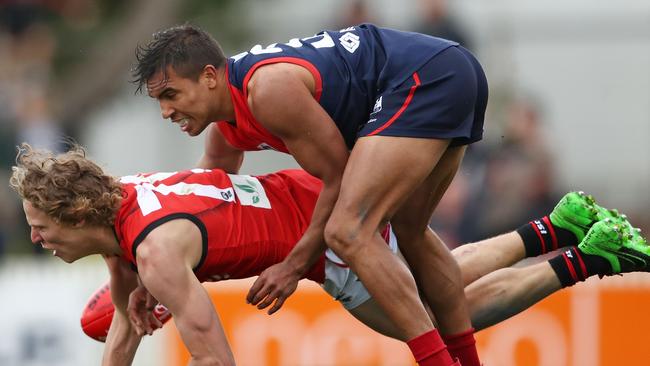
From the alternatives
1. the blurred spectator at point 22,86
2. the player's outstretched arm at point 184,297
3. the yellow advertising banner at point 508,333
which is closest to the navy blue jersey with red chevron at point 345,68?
the player's outstretched arm at point 184,297

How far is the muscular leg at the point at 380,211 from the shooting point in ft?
18.2

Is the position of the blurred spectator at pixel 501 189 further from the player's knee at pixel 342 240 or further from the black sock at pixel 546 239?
the player's knee at pixel 342 240

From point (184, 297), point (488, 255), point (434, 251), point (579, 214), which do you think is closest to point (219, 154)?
point (434, 251)

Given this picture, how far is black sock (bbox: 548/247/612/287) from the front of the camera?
20.7 feet

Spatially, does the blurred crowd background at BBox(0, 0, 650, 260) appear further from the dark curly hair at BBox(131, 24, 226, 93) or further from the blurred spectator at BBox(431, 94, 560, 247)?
the dark curly hair at BBox(131, 24, 226, 93)

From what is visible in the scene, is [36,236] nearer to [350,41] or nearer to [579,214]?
[350,41]

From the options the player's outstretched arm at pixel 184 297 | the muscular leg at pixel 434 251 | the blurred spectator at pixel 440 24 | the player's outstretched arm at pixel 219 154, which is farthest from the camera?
the blurred spectator at pixel 440 24

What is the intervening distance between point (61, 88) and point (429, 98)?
26.9 ft

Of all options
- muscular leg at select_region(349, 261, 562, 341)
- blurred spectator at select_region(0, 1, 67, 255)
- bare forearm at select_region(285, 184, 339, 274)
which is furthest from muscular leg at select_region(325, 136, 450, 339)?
blurred spectator at select_region(0, 1, 67, 255)

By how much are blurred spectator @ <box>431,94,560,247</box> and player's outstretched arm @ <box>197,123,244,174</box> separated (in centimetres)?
362

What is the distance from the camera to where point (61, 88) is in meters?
13.3

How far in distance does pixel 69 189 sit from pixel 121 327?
0.79 metres

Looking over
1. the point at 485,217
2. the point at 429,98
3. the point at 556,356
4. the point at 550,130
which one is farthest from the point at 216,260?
the point at 550,130

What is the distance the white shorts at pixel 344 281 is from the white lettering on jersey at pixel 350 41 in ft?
2.70
